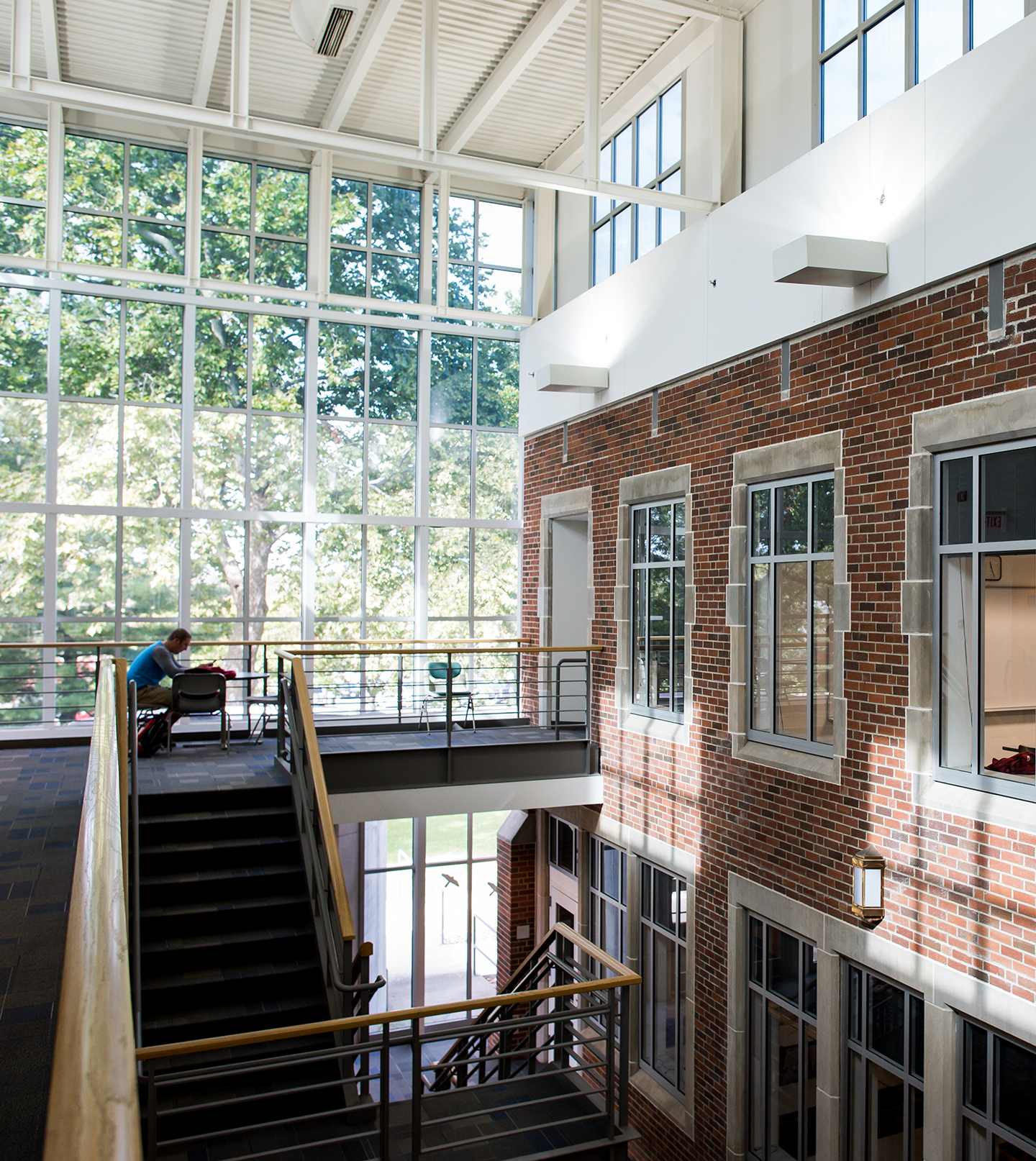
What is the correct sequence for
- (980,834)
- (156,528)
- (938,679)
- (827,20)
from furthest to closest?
(156,528) < (827,20) < (938,679) < (980,834)

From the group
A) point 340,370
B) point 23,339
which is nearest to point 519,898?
point 340,370

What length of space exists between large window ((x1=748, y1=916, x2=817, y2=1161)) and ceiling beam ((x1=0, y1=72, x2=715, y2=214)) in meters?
5.56

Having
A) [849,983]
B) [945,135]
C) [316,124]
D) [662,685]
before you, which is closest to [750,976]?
[849,983]

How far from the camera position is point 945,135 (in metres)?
5.32

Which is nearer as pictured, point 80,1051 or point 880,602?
point 80,1051

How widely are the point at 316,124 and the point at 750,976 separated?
31.5 ft

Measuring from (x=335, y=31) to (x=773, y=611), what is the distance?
511cm

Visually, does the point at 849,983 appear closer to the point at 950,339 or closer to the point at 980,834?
the point at 980,834

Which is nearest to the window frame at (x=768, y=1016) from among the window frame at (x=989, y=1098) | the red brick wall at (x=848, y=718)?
the red brick wall at (x=848, y=718)

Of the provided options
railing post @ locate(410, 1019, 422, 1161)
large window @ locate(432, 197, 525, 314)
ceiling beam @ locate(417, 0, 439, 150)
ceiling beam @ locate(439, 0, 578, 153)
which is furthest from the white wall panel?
railing post @ locate(410, 1019, 422, 1161)

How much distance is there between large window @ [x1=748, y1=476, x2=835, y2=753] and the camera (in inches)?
253

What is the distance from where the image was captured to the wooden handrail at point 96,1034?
0.76 metres

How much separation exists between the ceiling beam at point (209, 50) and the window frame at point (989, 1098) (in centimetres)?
915

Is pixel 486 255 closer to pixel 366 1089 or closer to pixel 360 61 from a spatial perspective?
pixel 360 61
